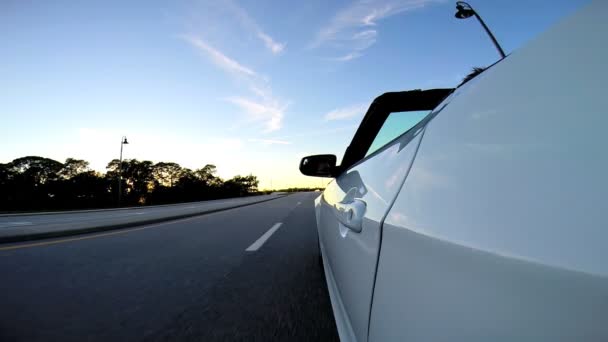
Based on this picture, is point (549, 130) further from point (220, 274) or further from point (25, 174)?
point (25, 174)

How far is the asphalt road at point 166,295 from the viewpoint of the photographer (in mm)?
1736

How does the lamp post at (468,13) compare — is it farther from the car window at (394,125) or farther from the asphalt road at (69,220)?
the asphalt road at (69,220)

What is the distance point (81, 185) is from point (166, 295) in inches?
2368

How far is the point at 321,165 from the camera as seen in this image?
2586mm

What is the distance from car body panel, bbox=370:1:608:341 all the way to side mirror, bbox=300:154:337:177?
1.81 m

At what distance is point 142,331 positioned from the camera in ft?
5.70

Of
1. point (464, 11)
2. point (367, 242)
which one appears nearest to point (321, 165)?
point (367, 242)

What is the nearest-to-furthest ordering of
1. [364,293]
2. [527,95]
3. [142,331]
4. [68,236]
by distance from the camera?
[527,95] < [364,293] < [142,331] < [68,236]

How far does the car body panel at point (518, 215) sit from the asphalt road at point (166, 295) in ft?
4.27

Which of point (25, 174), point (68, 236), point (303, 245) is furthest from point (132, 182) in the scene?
point (303, 245)

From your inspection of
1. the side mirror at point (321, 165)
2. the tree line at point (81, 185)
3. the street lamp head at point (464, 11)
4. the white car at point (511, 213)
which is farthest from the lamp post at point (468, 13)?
the tree line at point (81, 185)

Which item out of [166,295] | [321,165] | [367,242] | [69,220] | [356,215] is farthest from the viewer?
[69,220]

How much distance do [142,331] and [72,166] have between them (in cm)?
7174

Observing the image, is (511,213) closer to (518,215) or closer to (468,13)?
(518,215)
